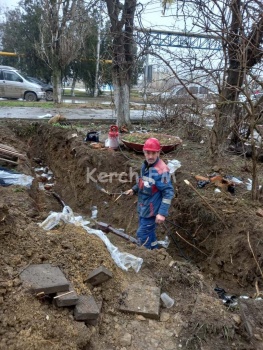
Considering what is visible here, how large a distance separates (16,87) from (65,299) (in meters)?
20.7

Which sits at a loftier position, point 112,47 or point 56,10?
point 56,10

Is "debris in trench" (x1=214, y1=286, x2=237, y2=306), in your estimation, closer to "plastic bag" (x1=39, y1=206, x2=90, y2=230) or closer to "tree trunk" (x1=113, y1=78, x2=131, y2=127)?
"plastic bag" (x1=39, y1=206, x2=90, y2=230)

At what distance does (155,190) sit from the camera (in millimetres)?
4812

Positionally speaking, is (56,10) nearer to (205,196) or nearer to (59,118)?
(59,118)

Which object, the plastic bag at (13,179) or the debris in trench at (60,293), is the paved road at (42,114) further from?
the debris in trench at (60,293)

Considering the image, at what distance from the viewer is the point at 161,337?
2805mm

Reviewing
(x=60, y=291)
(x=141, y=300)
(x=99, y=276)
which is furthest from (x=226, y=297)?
(x=60, y=291)

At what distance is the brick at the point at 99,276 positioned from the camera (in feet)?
9.99

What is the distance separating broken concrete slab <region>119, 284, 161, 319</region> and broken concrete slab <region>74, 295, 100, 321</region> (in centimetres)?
33

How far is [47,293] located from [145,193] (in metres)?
2.45

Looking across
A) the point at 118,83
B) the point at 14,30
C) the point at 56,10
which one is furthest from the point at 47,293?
the point at 14,30

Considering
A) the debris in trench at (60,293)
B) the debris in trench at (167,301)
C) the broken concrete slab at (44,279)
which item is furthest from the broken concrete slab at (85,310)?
the debris in trench at (167,301)

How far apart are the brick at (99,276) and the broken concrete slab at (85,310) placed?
0.28 metres

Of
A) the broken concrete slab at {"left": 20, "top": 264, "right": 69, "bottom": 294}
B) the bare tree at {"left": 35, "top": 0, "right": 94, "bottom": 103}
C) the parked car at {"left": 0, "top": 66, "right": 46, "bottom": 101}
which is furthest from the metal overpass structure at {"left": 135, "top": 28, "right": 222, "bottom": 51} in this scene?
the parked car at {"left": 0, "top": 66, "right": 46, "bottom": 101}
